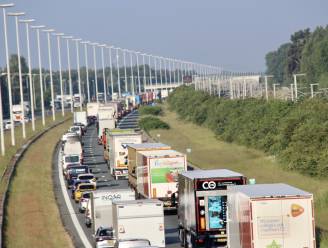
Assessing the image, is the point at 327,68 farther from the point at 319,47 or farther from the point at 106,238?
the point at 106,238

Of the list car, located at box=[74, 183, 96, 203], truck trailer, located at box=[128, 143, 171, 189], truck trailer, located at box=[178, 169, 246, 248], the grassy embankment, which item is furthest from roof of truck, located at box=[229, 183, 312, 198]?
car, located at box=[74, 183, 96, 203]

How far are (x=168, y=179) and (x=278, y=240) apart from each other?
21.1m

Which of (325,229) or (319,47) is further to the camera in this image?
(319,47)

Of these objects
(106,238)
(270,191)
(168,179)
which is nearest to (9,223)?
(168,179)

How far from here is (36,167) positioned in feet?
275

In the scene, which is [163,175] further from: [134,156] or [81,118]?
[81,118]

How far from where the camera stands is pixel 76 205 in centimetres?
6062

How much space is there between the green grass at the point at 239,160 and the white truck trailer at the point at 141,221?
509 cm

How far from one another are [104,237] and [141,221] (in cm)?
235

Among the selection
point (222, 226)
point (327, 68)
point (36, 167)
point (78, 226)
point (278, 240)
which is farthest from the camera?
point (327, 68)

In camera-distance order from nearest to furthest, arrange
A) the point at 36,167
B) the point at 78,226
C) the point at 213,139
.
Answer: the point at 78,226
the point at 36,167
the point at 213,139

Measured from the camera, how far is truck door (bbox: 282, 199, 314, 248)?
100 ft

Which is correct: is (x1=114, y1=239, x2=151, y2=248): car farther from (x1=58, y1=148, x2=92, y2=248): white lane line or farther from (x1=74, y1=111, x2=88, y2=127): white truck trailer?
(x1=74, y1=111, x2=88, y2=127): white truck trailer

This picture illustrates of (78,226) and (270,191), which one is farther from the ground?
(270,191)
